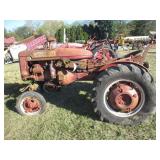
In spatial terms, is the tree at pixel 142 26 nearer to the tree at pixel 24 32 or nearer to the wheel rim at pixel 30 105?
the wheel rim at pixel 30 105

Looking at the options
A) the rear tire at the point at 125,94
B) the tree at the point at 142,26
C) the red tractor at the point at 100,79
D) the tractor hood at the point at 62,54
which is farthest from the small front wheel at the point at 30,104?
the tree at the point at 142,26

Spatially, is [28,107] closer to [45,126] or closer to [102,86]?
[45,126]

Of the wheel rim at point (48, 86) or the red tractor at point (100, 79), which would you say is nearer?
the red tractor at point (100, 79)

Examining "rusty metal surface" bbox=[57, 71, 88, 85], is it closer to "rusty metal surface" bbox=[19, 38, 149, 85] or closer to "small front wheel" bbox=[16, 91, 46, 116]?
"rusty metal surface" bbox=[19, 38, 149, 85]

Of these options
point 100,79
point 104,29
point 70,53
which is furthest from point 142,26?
point 100,79

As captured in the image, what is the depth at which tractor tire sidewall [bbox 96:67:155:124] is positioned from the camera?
470 cm

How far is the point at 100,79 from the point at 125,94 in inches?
20.9

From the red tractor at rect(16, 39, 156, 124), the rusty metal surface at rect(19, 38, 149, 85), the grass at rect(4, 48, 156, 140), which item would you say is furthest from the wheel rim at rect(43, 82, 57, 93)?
the grass at rect(4, 48, 156, 140)

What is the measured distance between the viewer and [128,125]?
4.81 metres

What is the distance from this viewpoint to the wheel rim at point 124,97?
15.7ft

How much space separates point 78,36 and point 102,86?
1435 cm

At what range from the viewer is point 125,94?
4.77 m

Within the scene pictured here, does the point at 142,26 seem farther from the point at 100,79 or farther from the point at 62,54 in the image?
the point at 100,79

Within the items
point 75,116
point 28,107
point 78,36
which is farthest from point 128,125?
point 78,36
